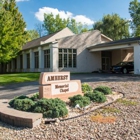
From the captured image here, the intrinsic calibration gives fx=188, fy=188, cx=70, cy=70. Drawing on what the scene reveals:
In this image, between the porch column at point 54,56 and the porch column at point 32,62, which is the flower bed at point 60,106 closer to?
the porch column at point 54,56

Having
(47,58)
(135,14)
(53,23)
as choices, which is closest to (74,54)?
(47,58)

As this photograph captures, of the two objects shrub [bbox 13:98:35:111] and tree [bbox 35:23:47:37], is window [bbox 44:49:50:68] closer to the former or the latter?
shrub [bbox 13:98:35:111]

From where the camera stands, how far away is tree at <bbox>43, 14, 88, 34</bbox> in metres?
56.4

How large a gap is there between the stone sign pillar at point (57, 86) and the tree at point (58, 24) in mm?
49191

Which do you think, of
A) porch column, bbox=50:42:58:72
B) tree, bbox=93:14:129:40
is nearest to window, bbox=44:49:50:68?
porch column, bbox=50:42:58:72

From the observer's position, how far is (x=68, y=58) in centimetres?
2583

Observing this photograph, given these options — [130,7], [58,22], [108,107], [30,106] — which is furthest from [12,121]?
[58,22]

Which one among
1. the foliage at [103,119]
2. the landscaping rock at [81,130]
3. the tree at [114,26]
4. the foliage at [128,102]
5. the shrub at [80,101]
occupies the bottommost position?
the landscaping rock at [81,130]

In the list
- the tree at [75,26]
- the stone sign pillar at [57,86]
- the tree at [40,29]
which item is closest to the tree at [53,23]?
the tree at [75,26]

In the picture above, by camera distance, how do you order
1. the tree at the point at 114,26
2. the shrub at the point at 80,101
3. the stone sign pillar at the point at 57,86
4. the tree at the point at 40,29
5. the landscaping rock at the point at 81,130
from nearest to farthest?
the landscaping rock at the point at 81,130 < the shrub at the point at 80,101 < the stone sign pillar at the point at 57,86 < the tree at the point at 114,26 < the tree at the point at 40,29

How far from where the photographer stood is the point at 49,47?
24125 mm

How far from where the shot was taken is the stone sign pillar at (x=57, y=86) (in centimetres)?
666

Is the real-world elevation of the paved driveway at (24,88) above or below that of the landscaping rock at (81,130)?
above

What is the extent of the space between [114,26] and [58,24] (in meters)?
18.2
